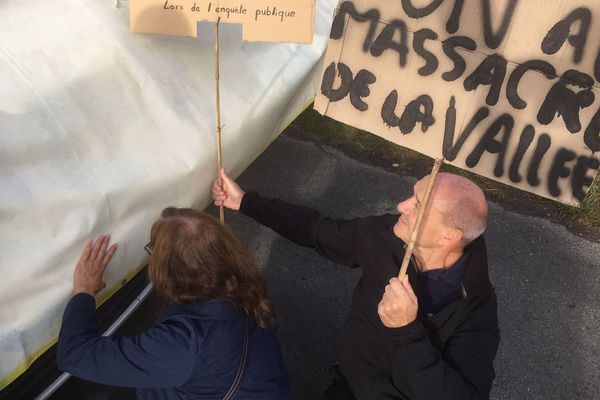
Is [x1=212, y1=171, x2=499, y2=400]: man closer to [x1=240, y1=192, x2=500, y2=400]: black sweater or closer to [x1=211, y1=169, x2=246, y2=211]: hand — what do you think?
[x1=240, y1=192, x2=500, y2=400]: black sweater

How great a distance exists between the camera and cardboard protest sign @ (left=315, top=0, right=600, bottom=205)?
5.18ft

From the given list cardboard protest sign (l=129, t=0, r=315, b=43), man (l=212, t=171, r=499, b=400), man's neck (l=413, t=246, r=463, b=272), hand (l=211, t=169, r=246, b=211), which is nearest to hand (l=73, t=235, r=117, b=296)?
hand (l=211, t=169, r=246, b=211)

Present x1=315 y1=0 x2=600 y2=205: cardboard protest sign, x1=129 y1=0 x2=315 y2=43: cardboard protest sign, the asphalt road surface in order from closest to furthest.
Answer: x1=315 y1=0 x2=600 y2=205: cardboard protest sign → x1=129 y1=0 x2=315 y2=43: cardboard protest sign → the asphalt road surface

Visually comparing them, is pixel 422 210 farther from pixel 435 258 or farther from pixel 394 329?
pixel 394 329

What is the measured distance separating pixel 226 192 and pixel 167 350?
0.79 m

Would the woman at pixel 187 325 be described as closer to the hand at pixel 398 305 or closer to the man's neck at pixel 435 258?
the hand at pixel 398 305

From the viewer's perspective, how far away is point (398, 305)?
1.69 m

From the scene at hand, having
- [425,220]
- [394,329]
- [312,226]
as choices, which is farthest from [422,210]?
[312,226]

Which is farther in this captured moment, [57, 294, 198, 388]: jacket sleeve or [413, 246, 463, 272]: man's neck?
[413, 246, 463, 272]: man's neck

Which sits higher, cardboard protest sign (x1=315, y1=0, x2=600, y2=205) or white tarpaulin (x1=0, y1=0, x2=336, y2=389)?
cardboard protest sign (x1=315, y1=0, x2=600, y2=205)

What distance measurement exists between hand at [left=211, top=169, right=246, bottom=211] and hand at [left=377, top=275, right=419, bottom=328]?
0.81m

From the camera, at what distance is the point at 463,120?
67.3 inches

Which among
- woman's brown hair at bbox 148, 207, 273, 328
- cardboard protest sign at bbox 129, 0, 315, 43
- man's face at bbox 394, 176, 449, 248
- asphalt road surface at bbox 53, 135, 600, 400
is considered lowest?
asphalt road surface at bbox 53, 135, 600, 400

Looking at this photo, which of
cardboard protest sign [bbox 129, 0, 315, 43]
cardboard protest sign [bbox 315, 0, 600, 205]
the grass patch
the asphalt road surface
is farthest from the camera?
the grass patch
